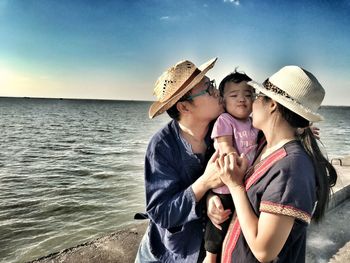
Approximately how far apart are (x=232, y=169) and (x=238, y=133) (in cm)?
57

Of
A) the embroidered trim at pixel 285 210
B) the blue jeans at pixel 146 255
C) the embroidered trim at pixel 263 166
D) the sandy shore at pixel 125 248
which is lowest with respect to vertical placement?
the sandy shore at pixel 125 248

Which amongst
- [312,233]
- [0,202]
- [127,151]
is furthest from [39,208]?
[127,151]

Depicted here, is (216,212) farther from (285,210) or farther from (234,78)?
(234,78)

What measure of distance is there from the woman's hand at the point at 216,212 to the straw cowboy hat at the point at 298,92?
64 cm

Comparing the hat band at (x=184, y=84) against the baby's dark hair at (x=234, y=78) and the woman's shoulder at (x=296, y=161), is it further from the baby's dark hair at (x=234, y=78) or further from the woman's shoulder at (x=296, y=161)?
the woman's shoulder at (x=296, y=161)

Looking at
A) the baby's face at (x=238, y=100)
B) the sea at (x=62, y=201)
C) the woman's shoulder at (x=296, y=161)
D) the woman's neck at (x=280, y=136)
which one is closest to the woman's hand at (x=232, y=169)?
the woman's neck at (x=280, y=136)

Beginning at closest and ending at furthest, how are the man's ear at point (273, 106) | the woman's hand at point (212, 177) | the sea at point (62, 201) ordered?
the man's ear at point (273, 106), the woman's hand at point (212, 177), the sea at point (62, 201)

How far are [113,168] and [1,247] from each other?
7606 millimetres

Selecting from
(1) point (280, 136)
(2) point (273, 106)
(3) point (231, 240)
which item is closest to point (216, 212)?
(3) point (231, 240)

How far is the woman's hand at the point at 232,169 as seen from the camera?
1.75 m

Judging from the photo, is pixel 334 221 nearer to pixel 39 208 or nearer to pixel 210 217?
pixel 210 217

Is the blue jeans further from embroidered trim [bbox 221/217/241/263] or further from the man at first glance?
embroidered trim [bbox 221/217/241/263]

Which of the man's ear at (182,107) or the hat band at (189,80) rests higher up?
the hat band at (189,80)

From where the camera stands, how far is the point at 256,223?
5.31ft
